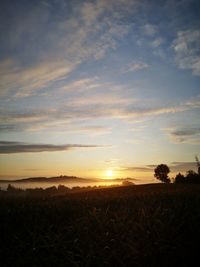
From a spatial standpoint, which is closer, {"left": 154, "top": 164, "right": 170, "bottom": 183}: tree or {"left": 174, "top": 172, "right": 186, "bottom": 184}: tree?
{"left": 174, "top": 172, "right": 186, "bottom": 184}: tree

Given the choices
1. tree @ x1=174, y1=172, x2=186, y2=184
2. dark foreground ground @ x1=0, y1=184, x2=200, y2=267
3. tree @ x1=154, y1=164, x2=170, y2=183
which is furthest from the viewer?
tree @ x1=154, y1=164, x2=170, y2=183

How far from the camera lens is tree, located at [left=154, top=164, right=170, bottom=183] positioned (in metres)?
116

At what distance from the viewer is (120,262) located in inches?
288

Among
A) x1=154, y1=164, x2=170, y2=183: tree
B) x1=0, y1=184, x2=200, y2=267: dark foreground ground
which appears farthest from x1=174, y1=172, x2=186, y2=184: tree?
x1=0, y1=184, x2=200, y2=267: dark foreground ground

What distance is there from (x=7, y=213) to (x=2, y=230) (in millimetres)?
2327

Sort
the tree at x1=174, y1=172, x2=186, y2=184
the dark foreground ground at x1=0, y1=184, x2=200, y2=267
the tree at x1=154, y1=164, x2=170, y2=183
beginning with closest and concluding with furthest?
the dark foreground ground at x1=0, y1=184, x2=200, y2=267 → the tree at x1=174, y1=172, x2=186, y2=184 → the tree at x1=154, y1=164, x2=170, y2=183

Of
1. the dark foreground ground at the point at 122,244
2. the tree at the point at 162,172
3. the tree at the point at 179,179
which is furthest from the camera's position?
the tree at the point at 162,172

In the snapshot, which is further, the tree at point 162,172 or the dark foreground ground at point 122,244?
the tree at point 162,172

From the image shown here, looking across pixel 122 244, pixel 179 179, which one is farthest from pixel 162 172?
pixel 122 244

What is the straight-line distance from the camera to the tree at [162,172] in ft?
382

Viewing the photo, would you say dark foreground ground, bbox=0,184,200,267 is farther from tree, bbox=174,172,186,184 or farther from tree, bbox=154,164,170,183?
tree, bbox=154,164,170,183

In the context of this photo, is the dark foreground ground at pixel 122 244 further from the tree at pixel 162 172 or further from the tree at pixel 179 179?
the tree at pixel 162 172

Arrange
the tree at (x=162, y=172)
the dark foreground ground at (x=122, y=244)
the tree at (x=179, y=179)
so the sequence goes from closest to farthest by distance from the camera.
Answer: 1. the dark foreground ground at (x=122, y=244)
2. the tree at (x=179, y=179)
3. the tree at (x=162, y=172)

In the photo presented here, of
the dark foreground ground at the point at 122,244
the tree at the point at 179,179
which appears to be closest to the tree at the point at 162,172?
the tree at the point at 179,179
